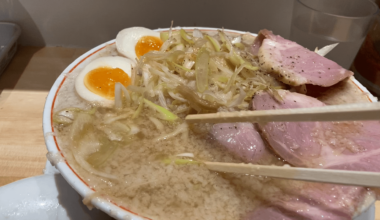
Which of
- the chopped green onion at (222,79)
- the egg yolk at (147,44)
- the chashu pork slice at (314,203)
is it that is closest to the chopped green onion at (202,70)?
the chopped green onion at (222,79)

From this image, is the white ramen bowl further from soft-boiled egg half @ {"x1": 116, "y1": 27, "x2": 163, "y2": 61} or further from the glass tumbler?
the glass tumbler

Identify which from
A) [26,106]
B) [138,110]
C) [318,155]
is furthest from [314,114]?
[26,106]

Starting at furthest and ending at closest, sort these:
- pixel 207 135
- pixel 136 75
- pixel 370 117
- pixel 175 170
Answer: pixel 136 75
pixel 207 135
pixel 175 170
pixel 370 117

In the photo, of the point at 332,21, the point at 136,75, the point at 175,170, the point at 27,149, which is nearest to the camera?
the point at 175,170

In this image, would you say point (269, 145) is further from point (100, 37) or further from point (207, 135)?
point (100, 37)

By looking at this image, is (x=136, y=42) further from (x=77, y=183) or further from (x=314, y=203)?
(x=314, y=203)

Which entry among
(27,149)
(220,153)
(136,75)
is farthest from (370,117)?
(27,149)
